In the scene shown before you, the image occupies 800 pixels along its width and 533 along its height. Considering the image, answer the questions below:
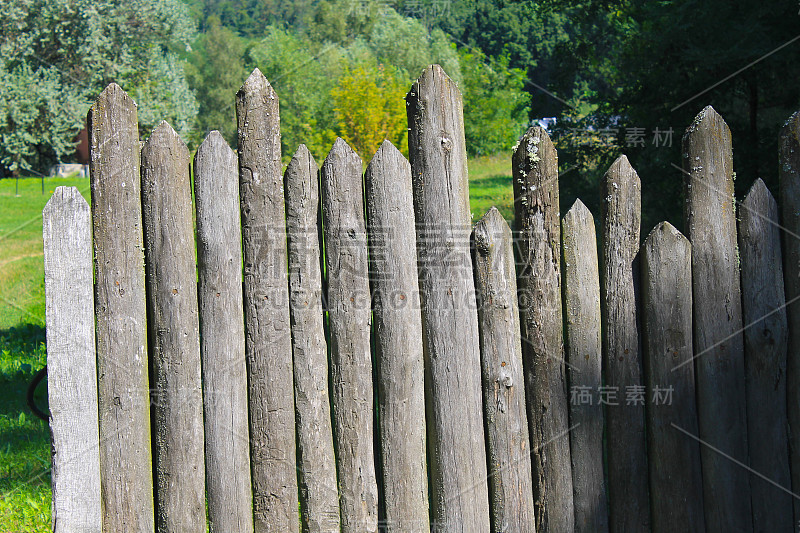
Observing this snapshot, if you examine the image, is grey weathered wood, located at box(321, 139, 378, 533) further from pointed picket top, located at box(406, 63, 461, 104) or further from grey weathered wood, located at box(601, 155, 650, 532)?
grey weathered wood, located at box(601, 155, 650, 532)

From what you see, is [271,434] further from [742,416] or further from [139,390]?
[742,416]

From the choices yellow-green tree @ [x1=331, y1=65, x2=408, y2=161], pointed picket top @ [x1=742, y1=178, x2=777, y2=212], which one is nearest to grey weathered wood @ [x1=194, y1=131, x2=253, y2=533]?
pointed picket top @ [x1=742, y1=178, x2=777, y2=212]

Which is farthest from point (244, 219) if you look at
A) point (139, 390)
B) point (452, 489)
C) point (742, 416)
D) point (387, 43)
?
point (387, 43)

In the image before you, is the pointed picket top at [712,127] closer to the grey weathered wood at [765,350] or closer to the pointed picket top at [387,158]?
the grey weathered wood at [765,350]

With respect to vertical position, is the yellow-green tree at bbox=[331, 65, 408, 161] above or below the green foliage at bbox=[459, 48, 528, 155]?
below

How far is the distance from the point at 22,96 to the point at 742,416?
29848 mm

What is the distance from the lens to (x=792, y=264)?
117 inches

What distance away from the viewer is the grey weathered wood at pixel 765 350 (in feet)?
9.76

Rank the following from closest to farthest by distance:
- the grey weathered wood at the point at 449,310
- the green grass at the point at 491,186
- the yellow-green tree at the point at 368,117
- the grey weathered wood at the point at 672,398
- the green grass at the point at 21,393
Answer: the grey weathered wood at the point at 449,310 < the grey weathered wood at the point at 672,398 < the green grass at the point at 21,393 < the green grass at the point at 491,186 < the yellow-green tree at the point at 368,117

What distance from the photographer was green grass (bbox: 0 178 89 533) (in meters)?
3.81

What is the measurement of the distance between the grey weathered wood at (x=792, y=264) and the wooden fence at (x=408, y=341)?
0.4 inches

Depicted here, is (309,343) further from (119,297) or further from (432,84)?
(432,84)

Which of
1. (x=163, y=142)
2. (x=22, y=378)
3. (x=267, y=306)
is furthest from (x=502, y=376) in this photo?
(x=22, y=378)

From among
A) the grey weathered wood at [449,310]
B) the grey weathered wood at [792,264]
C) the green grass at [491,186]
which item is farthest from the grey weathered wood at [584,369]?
the green grass at [491,186]
